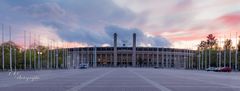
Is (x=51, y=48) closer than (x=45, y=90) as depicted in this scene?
No

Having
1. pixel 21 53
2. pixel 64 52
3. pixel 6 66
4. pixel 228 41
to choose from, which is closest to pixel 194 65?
pixel 228 41

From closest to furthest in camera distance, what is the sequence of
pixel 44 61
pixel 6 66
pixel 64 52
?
pixel 6 66 < pixel 44 61 < pixel 64 52

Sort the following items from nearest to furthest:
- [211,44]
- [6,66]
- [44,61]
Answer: [6,66] → [44,61] → [211,44]

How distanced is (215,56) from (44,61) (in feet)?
174

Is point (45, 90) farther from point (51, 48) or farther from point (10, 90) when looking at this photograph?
point (51, 48)

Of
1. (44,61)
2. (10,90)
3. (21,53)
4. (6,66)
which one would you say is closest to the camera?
(10,90)

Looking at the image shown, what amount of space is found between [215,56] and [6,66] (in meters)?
66.6

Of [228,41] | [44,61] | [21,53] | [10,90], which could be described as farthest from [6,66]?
[10,90]

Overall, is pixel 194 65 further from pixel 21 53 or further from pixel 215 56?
pixel 21 53

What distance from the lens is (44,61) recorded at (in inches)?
5551

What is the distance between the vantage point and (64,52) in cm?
16188

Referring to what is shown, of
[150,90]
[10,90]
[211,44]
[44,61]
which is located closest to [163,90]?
[150,90]

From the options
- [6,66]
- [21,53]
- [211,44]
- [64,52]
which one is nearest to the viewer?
[6,66]

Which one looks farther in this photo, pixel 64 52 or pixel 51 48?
pixel 64 52
